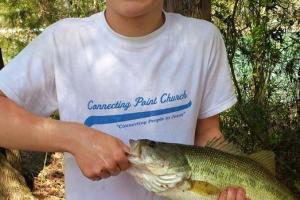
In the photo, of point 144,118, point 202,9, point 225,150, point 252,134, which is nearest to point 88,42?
point 144,118

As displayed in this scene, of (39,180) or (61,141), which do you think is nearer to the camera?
(61,141)

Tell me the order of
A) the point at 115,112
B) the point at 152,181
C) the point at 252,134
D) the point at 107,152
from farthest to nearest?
the point at 252,134, the point at 115,112, the point at 152,181, the point at 107,152

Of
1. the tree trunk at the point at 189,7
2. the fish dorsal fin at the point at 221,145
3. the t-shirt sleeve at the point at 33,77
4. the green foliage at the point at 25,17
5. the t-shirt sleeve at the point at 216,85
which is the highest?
the t-shirt sleeve at the point at 33,77

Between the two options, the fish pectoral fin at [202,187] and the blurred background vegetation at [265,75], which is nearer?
the fish pectoral fin at [202,187]

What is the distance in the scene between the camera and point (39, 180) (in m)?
6.93

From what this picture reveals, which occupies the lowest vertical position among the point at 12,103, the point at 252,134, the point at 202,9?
the point at 252,134

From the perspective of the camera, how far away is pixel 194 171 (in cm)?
209

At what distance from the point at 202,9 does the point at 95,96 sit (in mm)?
2333

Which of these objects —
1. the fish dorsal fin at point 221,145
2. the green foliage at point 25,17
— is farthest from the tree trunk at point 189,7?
the green foliage at point 25,17

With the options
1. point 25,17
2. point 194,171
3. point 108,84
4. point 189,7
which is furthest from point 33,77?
point 25,17

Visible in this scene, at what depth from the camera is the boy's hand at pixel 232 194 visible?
2072 mm

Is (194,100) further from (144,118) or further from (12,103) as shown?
(12,103)

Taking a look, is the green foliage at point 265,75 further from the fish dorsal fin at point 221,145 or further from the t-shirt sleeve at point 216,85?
the fish dorsal fin at point 221,145

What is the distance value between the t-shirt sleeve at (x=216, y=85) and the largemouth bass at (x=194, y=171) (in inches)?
8.5
